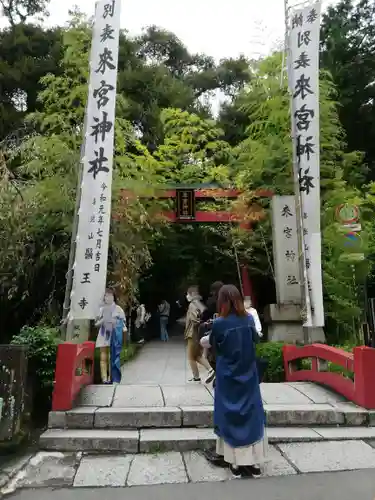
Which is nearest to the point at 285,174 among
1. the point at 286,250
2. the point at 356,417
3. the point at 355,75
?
the point at 286,250

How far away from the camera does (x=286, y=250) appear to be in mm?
9500

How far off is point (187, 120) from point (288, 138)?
4.64 meters

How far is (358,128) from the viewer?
725 inches

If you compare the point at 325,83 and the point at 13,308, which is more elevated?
the point at 325,83

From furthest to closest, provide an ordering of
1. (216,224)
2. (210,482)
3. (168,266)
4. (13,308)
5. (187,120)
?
(168,266) → (187,120) → (216,224) → (13,308) → (210,482)

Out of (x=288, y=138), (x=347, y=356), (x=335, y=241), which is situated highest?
(x=288, y=138)

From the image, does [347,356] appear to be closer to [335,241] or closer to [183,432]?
[183,432]

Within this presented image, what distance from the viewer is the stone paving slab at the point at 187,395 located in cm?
532

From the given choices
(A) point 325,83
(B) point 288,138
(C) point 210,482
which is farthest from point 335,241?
(C) point 210,482

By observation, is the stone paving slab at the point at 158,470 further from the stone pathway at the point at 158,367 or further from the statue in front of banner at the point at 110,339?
the statue in front of banner at the point at 110,339

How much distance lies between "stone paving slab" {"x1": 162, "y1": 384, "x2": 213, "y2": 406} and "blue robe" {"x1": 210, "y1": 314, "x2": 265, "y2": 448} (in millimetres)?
1476

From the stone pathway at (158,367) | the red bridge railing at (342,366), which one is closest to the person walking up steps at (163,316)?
the stone pathway at (158,367)

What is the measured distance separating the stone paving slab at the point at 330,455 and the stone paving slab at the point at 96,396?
2049 mm

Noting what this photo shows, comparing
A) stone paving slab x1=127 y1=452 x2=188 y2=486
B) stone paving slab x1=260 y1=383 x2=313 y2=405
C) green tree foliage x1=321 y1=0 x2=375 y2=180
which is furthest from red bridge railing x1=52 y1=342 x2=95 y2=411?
green tree foliage x1=321 y1=0 x2=375 y2=180
